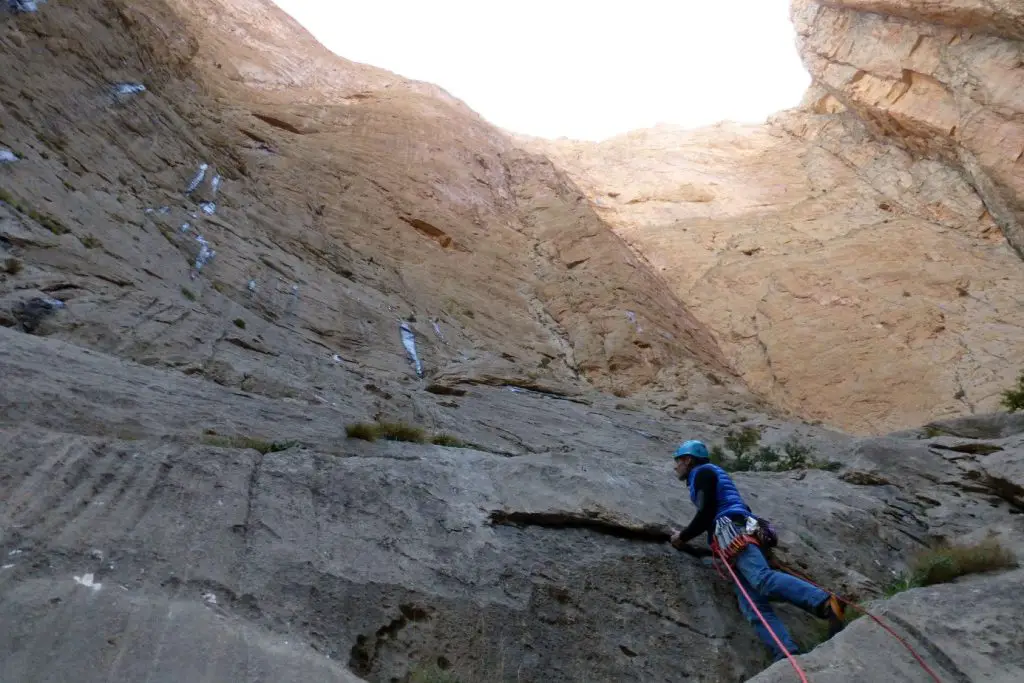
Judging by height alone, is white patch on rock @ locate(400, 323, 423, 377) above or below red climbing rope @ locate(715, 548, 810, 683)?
below

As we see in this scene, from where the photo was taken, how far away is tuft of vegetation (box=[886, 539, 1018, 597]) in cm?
565

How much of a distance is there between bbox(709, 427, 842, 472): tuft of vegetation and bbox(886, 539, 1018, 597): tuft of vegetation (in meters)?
3.12

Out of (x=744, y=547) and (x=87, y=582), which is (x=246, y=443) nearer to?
(x=87, y=582)

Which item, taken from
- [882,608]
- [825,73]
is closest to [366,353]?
[882,608]

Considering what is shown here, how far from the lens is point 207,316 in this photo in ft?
30.9

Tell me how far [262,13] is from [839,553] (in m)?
29.3

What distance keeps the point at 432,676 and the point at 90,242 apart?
7.72m

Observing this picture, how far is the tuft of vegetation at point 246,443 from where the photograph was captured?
5749 mm

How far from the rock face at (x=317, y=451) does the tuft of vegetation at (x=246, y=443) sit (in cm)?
2

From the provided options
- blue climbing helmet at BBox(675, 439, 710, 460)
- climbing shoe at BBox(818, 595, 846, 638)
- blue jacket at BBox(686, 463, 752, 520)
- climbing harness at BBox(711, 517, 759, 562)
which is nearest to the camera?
climbing shoe at BBox(818, 595, 846, 638)

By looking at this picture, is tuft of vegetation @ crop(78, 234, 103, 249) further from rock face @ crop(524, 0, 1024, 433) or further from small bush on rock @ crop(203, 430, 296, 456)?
rock face @ crop(524, 0, 1024, 433)

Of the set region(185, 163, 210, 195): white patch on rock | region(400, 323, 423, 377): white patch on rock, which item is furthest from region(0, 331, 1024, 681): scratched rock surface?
region(185, 163, 210, 195): white patch on rock

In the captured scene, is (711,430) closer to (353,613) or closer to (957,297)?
(353,613)

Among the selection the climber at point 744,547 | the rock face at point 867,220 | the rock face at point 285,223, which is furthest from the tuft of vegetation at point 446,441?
the rock face at point 867,220
